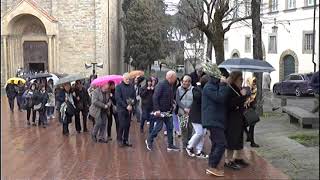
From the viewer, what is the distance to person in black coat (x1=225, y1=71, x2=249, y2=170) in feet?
29.8

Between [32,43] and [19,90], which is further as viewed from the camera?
[32,43]

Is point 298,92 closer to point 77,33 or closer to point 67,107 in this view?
point 77,33

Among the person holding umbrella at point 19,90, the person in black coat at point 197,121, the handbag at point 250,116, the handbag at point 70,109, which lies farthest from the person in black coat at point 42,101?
the handbag at point 250,116

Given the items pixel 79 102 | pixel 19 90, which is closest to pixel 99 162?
pixel 79 102

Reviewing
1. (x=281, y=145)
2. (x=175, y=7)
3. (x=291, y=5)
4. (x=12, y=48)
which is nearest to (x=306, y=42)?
(x=291, y=5)

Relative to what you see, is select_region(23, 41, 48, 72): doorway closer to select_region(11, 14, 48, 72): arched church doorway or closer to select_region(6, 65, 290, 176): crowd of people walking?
select_region(11, 14, 48, 72): arched church doorway

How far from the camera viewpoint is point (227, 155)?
9.72 m

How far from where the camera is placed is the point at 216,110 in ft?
28.5

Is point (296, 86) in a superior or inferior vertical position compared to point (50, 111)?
superior

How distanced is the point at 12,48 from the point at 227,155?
34.4 meters

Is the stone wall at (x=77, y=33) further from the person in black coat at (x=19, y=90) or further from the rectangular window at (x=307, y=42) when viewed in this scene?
the rectangular window at (x=307, y=42)

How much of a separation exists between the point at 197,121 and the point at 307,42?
28.0 metres

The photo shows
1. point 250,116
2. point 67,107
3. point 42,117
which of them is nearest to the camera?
point 250,116

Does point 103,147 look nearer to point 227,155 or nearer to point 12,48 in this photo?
point 227,155
